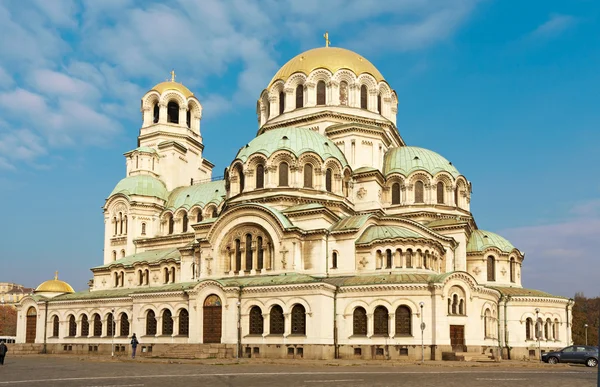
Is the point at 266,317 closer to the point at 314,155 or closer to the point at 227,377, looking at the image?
the point at 314,155

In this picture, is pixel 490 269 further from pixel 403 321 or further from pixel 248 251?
pixel 248 251

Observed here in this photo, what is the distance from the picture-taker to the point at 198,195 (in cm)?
6384

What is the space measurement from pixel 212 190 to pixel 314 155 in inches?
681

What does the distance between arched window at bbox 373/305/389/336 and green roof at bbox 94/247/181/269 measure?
2148cm

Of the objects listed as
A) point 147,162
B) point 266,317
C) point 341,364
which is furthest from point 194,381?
point 147,162

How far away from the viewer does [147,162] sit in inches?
2680

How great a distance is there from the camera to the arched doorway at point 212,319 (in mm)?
44188

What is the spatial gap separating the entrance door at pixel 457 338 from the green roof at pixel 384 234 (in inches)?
278

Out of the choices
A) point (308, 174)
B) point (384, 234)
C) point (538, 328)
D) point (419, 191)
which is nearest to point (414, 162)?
point (419, 191)

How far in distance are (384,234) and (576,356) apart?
14.4 m

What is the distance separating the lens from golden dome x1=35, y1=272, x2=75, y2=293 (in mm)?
61688

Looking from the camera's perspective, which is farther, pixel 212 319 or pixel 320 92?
pixel 320 92

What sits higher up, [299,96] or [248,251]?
[299,96]

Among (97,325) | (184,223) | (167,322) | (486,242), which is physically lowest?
(97,325)
